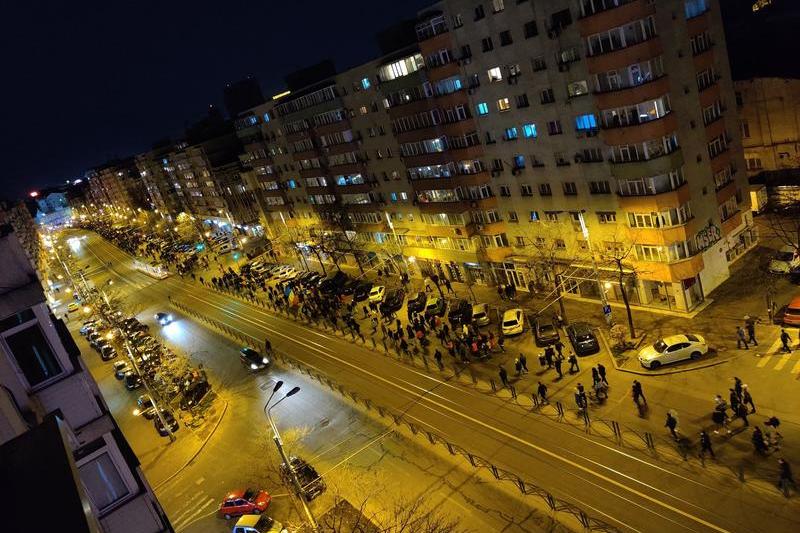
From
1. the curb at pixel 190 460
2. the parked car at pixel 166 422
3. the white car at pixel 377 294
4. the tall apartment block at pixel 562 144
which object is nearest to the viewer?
the tall apartment block at pixel 562 144

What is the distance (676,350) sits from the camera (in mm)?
35250

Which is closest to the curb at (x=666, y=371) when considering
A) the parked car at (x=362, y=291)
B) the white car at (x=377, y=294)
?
the white car at (x=377, y=294)

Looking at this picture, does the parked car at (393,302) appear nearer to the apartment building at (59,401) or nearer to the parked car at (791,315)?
the parked car at (791,315)

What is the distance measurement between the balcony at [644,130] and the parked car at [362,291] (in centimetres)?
3451

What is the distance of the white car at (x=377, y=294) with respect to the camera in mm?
62487

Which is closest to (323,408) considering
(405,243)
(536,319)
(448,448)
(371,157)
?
(448,448)

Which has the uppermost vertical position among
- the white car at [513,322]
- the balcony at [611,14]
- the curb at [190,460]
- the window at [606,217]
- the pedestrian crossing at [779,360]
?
the balcony at [611,14]

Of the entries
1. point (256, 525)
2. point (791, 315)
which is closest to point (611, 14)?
point (791, 315)

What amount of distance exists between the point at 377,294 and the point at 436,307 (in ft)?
36.2

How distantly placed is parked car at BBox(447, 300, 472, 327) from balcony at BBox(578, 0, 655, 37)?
2516cm

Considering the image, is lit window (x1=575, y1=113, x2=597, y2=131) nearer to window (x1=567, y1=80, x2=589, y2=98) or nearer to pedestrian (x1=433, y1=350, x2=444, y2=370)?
window (x1=567, y1=80, x2=589, y2=98)

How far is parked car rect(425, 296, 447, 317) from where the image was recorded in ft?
176

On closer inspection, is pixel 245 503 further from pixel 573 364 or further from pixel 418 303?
pixel 418 303

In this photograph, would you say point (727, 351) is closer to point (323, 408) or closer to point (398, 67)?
point (323, 408)
